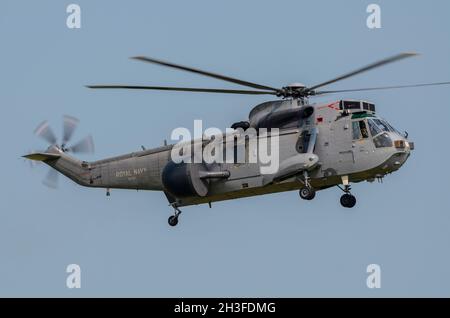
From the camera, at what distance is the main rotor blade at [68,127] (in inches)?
1468

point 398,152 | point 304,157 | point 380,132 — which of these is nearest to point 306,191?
point 304,157

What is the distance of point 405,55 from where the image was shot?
28.4m

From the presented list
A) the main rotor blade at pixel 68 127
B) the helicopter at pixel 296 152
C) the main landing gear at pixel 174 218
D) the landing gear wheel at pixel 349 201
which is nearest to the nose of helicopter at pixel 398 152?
the helicopter at pixel 296 152

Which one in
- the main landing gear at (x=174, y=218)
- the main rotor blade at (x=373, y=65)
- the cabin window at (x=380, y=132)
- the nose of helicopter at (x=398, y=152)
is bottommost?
the main landing gear at (x=174, y=218)

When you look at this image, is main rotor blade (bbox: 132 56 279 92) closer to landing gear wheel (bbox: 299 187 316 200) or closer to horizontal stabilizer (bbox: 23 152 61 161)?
landing gear wheel (bbox: 299 187 316 200)

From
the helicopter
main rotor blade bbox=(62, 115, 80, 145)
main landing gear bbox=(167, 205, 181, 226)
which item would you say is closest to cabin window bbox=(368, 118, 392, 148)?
the helicopter

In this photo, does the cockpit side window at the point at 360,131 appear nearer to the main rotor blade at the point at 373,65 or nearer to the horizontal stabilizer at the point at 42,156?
the main rotor blade at the point at 373,65

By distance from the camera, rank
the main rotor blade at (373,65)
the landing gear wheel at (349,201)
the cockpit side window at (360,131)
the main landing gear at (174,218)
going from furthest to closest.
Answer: the main landing gear at (174,218), the landing gear wheel at (349,201), the cockpit side window at (360,131), the main rotor blade at (373,65)

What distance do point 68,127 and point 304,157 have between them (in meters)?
9.58

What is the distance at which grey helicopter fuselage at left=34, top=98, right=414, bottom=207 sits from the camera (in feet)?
105

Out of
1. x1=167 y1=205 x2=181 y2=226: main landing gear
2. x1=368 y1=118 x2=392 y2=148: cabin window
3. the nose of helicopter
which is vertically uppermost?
x1=368 y1=118 x2=392 y2=148: cabin window
